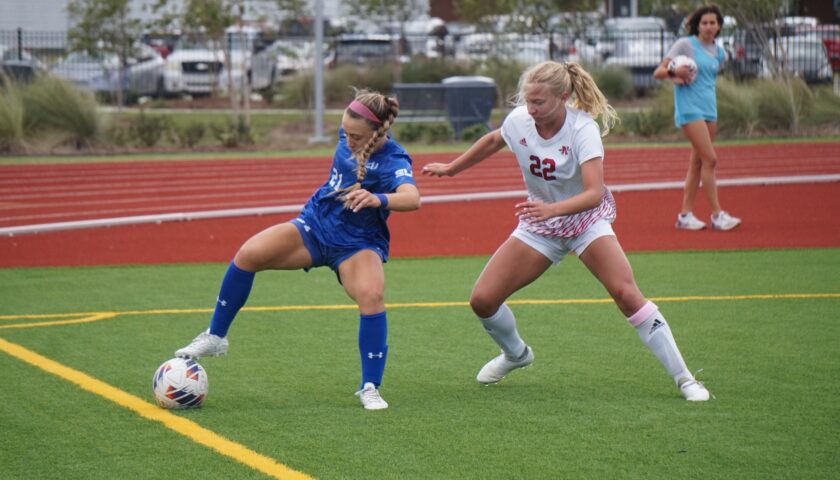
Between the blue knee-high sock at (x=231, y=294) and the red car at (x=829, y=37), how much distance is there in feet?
94.0

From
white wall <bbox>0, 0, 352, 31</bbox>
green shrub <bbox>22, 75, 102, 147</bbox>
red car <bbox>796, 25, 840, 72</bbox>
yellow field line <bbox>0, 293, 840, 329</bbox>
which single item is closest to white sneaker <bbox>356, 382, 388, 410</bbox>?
yellow field line <bbox>0, 293, 840, 329</bbox>

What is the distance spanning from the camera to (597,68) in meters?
Result: 32.1

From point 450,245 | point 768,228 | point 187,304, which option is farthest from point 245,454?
point 768,228

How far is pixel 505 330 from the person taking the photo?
684 centimetres

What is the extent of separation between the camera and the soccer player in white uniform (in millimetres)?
6316

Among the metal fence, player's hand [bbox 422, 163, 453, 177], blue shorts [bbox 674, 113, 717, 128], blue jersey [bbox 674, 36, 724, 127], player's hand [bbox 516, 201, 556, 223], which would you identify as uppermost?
the metal fence

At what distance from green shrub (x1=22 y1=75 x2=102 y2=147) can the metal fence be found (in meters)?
6.72

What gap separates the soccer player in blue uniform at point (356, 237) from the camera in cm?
643

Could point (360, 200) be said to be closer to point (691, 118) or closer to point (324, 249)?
point (324, 249)

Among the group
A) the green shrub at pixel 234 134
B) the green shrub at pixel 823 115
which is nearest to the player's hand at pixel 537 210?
the green shrub at pixel 234 134

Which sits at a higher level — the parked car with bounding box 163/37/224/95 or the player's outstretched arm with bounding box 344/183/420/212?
the parked car with bounding box 163/37/224/95

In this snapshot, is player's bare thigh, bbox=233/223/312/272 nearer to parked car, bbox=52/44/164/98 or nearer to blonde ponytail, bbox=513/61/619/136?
blonde ponytail, bbox=513/61/619/136

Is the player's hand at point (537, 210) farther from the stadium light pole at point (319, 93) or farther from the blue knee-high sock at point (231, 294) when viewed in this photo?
the stadium light pole at point (319, 93)

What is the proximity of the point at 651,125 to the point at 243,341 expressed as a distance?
19285 millimetres
